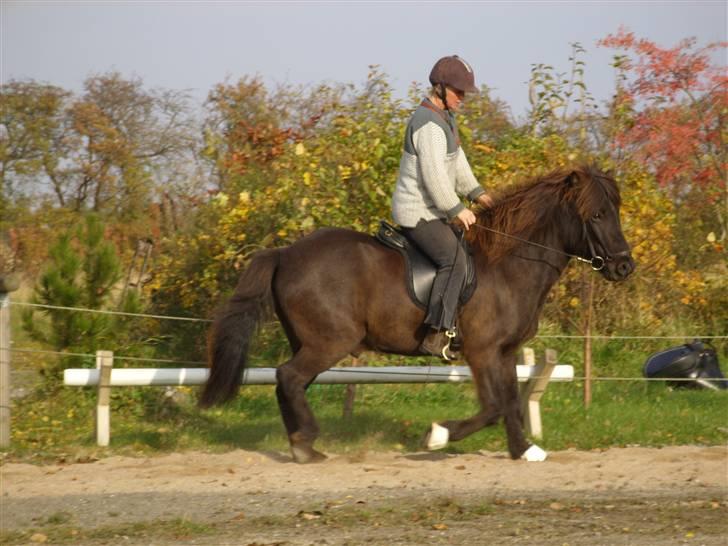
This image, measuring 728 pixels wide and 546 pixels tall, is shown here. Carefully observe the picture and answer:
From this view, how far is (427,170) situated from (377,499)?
2.50 meters

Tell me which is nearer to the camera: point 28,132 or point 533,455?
point 533,455

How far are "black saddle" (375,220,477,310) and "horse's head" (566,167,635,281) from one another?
37.0 inches

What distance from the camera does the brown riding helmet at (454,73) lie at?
802cm

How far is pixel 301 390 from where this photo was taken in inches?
321

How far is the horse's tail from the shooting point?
8148 mm

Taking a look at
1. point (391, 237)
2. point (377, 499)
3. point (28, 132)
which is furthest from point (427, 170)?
point (28, 132)

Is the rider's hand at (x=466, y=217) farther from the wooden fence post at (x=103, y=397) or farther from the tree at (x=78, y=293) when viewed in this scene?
the tree at (x=78, y=293)

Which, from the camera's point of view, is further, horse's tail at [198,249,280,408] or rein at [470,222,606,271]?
rein at [470,222,606,271]

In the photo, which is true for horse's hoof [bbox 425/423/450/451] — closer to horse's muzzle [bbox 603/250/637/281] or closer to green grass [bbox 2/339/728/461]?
green grass [bbox 2/339/728/461]

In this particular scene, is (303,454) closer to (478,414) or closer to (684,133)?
(478,414)

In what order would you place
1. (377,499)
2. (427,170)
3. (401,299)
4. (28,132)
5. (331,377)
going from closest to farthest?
(377,499) < (427,170) < (401,299) < (331,377) < (28,132)

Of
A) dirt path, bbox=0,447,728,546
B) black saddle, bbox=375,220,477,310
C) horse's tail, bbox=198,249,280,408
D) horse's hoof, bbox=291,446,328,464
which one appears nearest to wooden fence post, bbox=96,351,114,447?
dirt path, bbox=0,447,728,546

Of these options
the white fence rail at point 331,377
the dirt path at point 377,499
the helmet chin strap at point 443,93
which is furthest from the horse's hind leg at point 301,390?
the helmet chin strap at point 443,93

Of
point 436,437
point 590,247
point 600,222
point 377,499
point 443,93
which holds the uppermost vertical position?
point 443,93
